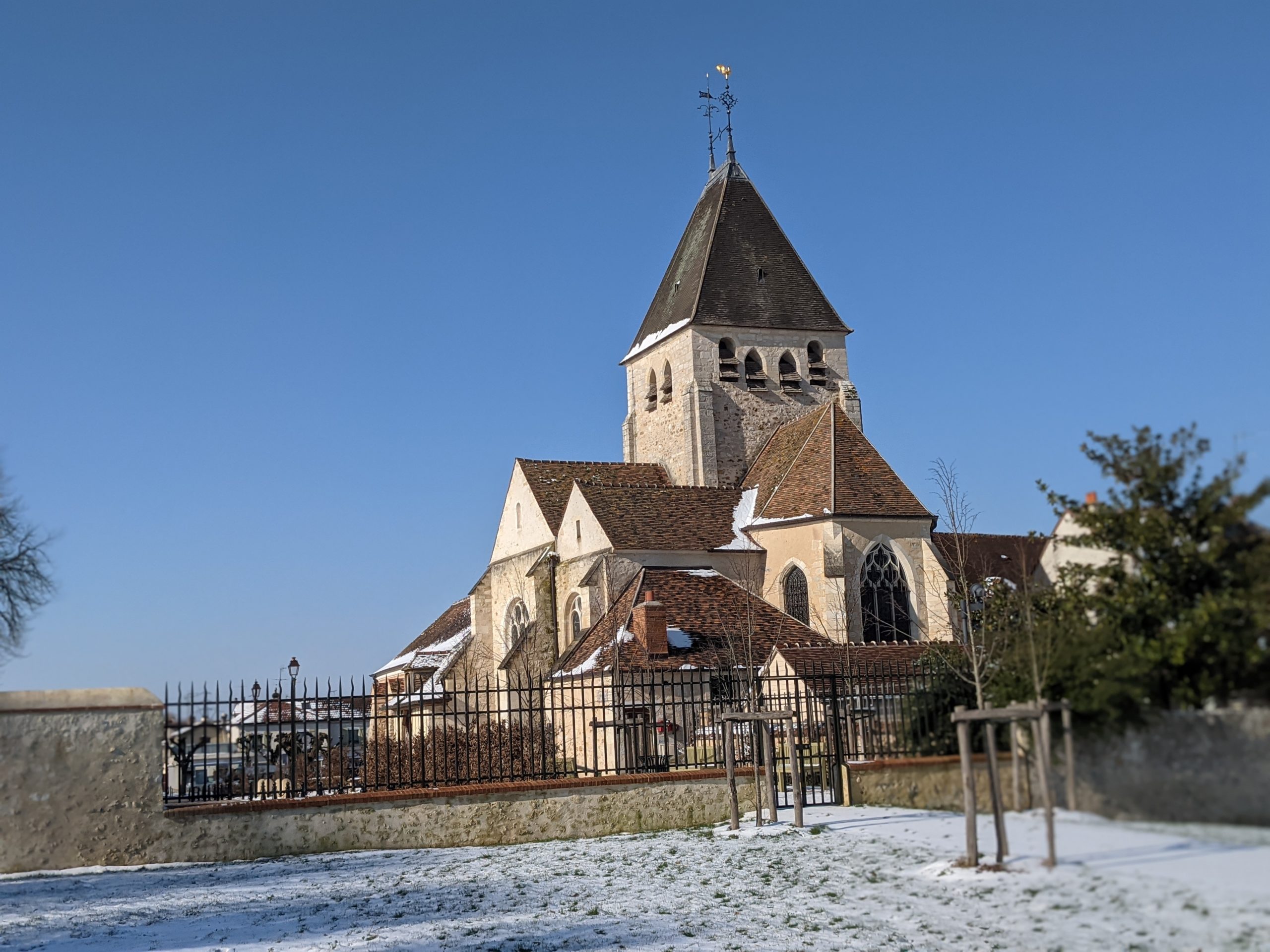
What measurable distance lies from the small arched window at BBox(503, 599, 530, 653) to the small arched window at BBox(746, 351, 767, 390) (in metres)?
10.6

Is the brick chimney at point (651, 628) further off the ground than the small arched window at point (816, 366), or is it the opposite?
the small arched window at point (816, 366)

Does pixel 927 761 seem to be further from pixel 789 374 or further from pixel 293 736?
pixel 789 374

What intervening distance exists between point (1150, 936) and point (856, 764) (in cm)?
380

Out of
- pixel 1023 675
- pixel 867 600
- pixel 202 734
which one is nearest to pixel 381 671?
pixel 867 600

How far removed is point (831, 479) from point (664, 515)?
15.8 feet

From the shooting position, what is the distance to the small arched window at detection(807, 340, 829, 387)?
41.1 meters

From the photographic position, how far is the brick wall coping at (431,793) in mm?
14242

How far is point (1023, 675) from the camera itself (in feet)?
10.9

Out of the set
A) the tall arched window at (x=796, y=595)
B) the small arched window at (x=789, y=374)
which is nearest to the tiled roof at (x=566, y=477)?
the small arched window at (x=789, y=374)

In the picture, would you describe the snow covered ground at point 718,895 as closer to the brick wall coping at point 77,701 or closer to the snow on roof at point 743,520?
the brick wall coping at point 77,701

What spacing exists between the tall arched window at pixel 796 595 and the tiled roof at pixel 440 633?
1580 cm

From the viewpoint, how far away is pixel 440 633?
47.9m

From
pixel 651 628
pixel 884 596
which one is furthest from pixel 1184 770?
pixel 884 596

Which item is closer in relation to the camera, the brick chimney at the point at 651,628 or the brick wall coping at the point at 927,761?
the brick wall coping at the point at 927,761
